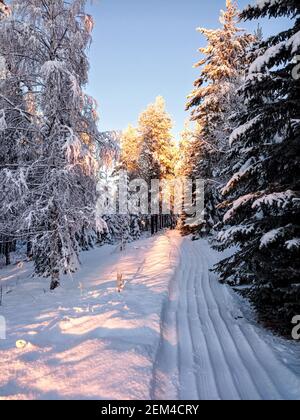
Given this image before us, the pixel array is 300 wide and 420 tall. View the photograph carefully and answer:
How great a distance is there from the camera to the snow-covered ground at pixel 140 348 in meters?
4.47

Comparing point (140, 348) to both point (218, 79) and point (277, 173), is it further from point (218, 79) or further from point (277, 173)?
point (218, 79)

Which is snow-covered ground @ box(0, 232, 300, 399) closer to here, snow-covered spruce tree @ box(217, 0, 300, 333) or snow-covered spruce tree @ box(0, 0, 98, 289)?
snow-covered spruce tree @ box(217, 0, 300, 333)

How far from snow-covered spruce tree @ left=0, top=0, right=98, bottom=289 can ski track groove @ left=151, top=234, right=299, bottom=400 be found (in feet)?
14.1

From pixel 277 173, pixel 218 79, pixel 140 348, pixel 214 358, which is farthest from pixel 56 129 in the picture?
pixel 218 79

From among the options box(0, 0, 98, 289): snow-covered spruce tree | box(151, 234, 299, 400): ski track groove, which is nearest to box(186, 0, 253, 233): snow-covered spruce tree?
box(0, 0, 98, 289): snow-covered spruce tree

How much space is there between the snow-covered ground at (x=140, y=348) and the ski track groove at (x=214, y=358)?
2 cm

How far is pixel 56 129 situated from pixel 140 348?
26.2 feet

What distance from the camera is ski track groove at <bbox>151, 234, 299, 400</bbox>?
179 inches

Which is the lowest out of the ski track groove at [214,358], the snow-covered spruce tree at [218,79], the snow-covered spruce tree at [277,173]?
the ski track groove at [214,358]

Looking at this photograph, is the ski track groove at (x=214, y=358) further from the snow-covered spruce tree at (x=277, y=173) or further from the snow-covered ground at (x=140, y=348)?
the snow-covered spruce tree at (x=277, y=173)

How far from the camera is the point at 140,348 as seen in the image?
5.63 metres

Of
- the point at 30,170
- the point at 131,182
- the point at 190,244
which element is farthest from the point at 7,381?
the point at 131,182

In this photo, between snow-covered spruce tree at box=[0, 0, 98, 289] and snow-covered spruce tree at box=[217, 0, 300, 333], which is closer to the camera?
snow-covered spruce tree at box=[217, 0, 300, 333]

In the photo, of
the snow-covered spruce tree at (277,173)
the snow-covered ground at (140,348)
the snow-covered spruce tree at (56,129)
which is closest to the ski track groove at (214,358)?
the snow-covered ground at (140,348)
